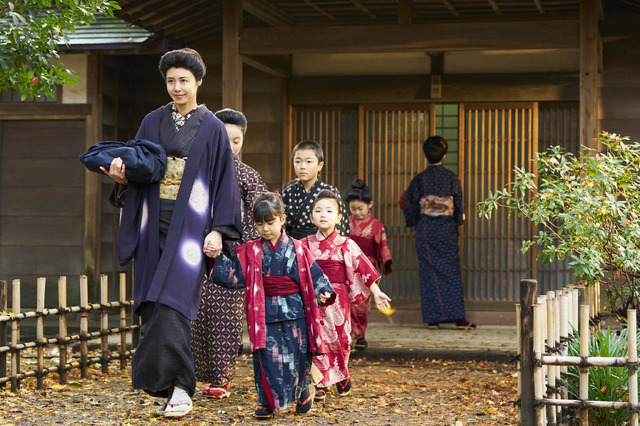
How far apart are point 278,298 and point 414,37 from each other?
12.7 ft

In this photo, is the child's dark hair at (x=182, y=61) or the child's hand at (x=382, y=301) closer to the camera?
the child's dark hair at (x=182, y=61)

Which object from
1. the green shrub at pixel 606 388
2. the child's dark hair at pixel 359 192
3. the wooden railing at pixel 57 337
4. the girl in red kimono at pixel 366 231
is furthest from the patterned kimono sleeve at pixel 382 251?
the green shrub at pixel 606 388

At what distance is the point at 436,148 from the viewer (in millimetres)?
9719

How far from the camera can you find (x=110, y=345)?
8453 millimetres

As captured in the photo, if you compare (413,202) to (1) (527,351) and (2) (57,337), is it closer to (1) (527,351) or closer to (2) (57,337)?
(2) (57,337)

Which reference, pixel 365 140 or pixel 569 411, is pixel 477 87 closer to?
pixel 365 140

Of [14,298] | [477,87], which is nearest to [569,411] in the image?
[14,298]

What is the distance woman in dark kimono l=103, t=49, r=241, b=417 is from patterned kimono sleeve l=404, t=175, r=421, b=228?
4479 mm

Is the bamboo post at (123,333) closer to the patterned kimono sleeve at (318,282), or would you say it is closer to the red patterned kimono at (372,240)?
the red patterned kimono at (372,240)

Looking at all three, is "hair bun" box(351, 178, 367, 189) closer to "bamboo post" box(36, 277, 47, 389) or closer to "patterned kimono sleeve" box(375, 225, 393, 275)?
"patterned kimono sleeve" box(375, 225, 393, 275)

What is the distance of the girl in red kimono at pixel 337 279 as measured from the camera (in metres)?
6.22

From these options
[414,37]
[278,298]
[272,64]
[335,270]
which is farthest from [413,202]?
[278,298]

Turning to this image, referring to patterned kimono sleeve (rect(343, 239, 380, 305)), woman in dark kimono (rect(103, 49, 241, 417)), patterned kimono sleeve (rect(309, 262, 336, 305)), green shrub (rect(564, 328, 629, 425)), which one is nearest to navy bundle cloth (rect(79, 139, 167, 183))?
woman in dark kimono (rect(103, 49, 241, 417))

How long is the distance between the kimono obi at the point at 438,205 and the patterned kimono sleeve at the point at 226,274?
175 inches
